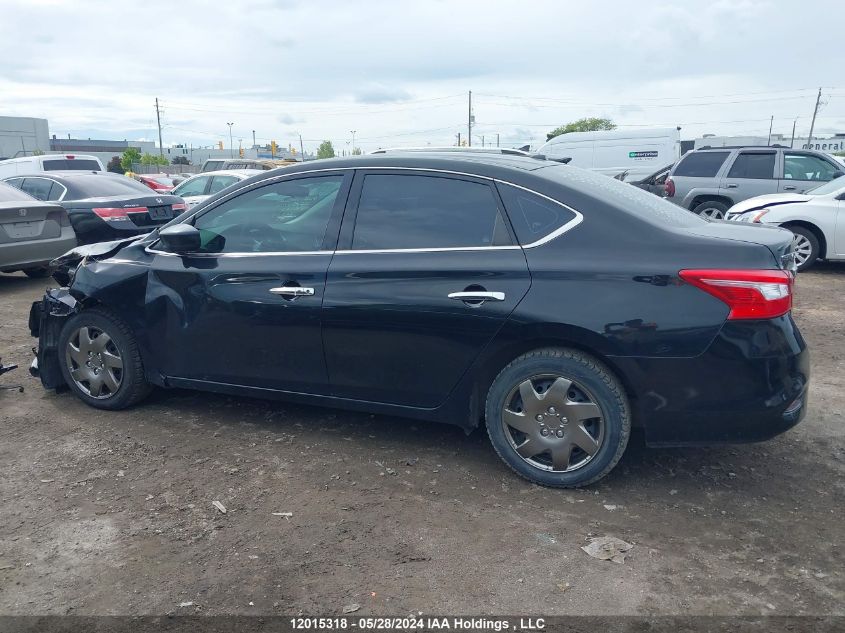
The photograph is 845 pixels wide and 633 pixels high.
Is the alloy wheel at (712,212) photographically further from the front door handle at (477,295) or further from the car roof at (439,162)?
the front door handle at (477,295)

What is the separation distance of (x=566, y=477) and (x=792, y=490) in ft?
3.77

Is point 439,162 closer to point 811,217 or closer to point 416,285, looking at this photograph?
point 416,285

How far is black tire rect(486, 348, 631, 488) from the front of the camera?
3504 millimetres

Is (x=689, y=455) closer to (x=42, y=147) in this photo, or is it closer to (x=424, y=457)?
(x=424, y=457)

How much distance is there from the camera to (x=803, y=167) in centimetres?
1252

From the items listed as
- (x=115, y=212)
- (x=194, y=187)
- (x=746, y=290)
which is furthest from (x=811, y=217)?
(x=194, y=187)

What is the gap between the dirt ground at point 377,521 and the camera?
2867 millimetres

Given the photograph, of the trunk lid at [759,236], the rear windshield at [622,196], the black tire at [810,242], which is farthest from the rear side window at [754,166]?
the trunk lid at [759,236]

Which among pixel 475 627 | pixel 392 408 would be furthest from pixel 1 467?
pixel 475 627

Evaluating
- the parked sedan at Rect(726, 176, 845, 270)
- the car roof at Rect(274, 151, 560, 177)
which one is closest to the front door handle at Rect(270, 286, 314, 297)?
the car roof at Rect(274, 151, 560, 177)

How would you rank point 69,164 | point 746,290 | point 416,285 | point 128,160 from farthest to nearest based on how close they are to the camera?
point 128,160
point 69,164
point 416,285
point 746,290

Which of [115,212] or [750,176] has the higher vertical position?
[750,176]

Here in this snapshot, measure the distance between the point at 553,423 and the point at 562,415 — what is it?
71 millimetres

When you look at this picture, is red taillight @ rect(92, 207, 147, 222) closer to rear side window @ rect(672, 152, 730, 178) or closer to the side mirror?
the side mirror
